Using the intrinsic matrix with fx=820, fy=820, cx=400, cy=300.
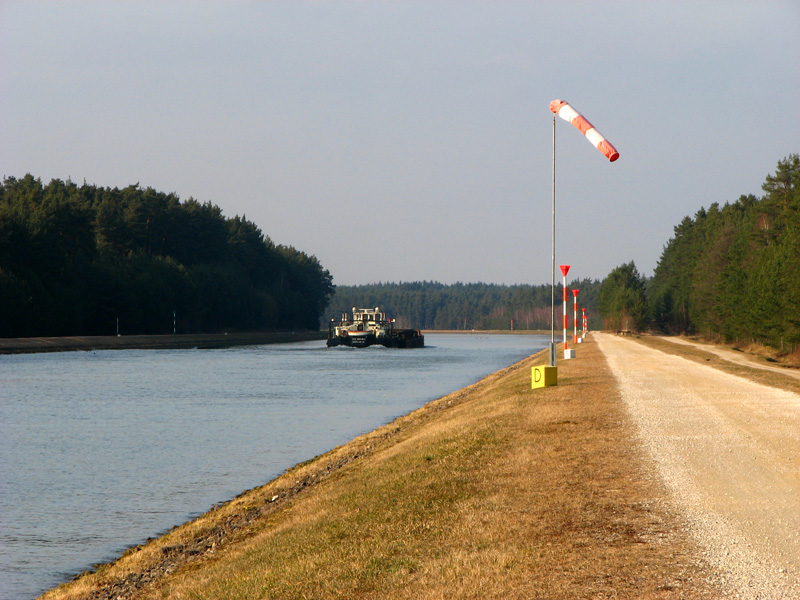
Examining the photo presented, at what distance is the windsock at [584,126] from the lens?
77.4 ft

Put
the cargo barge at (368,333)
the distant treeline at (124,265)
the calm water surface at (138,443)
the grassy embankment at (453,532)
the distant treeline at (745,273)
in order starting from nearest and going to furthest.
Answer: the grassy embankment at (453,532) → the calm water surface at (138,443) → the distant treeline at (745,273) → the distant treeline at (124,265) → the cargo barge at (368,333)

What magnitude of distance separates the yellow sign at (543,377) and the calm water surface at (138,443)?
603 centimetres

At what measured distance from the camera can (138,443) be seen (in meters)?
24.0

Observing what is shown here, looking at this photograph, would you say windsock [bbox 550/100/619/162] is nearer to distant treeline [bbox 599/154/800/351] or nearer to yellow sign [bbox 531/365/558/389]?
yellow sign [bbox 531/365/558/389]

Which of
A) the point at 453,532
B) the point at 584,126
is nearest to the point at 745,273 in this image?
the point at 584,126

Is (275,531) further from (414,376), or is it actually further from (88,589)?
(414,376)

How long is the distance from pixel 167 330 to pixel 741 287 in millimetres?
77556

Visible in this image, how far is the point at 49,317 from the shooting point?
85438 mm

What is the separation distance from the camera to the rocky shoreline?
78.2 metres

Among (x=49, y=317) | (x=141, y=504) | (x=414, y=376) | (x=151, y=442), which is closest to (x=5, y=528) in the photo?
(x=141, y=504)

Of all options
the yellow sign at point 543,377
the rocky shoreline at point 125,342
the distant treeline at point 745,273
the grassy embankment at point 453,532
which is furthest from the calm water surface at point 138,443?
the rocky shoreline at point 125,342

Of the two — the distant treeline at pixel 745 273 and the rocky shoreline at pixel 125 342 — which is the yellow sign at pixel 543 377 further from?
the rocky shoreline at pixel 125 342

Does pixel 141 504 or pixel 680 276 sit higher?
pixel 680 276

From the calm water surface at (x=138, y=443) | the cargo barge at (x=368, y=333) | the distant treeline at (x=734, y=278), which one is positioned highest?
the distant treeline at (x=734, y=278)
